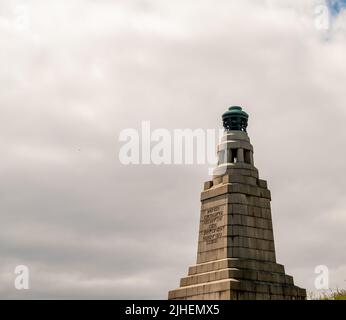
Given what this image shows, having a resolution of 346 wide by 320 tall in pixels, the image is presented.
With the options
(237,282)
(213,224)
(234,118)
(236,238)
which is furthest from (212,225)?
(234,118)

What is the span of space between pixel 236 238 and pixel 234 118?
9.37m

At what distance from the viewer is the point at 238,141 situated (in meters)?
48.6

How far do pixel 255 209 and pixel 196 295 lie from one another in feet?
23.5

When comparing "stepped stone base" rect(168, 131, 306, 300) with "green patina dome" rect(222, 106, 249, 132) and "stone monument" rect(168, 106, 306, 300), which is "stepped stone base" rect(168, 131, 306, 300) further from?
"green patina dome" rect(222, 106, 249, 132)

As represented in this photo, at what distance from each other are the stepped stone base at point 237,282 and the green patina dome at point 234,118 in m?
10.3

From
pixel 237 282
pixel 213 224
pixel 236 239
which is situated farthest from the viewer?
pixel 213 224

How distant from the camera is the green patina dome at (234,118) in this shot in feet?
162

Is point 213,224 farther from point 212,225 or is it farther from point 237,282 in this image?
A: point 237,282

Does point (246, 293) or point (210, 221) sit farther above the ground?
point (210, 221)

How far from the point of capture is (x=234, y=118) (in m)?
49.4

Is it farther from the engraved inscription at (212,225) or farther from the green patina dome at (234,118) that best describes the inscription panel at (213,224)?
the green patina dome at (234,118)

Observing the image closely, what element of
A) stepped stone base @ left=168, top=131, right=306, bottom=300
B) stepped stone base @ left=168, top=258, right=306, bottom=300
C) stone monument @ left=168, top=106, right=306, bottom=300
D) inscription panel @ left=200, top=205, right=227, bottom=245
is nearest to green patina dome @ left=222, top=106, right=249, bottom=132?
stone monument @ left=168, top=106, right=306, bottom=300
